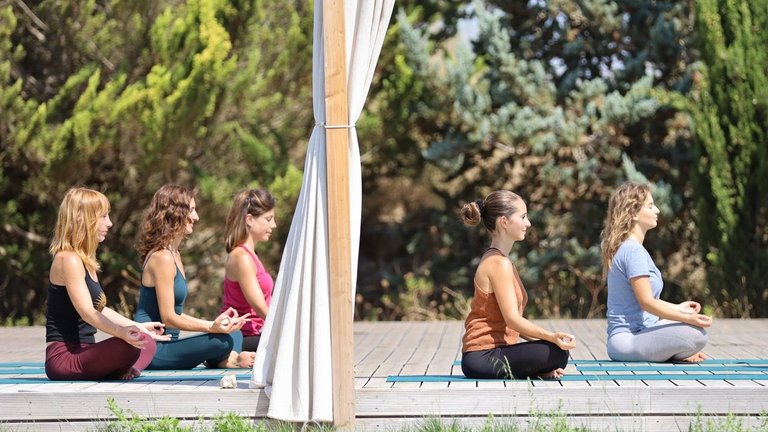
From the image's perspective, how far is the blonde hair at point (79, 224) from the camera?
5.06m

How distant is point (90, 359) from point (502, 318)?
6.71ft

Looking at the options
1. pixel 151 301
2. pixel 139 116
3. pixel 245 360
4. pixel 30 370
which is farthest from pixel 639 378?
pixel 139 116

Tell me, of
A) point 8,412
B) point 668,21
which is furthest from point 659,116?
point 8,412

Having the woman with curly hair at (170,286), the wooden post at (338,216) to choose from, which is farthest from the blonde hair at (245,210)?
the wooden post at (338,216)

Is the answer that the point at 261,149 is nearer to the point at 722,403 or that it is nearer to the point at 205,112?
the point at 205,112

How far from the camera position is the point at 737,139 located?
10703mm

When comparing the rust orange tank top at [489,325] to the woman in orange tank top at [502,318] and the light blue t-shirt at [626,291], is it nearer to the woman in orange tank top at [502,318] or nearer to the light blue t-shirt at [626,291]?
the woman in orange tank top at [502,318]

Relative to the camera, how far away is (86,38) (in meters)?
11.1

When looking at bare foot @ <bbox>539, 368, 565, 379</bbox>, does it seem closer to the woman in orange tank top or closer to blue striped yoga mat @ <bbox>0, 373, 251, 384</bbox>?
the woman in orange tank top

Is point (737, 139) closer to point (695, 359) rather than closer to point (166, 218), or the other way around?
point (695, 359)

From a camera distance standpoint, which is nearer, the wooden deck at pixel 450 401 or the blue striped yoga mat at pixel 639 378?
the wooden deck at pixel 450 401

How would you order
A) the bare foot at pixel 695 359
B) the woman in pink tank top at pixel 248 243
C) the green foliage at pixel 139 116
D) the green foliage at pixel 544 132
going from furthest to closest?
the green foliage at pixel 544 132 → the green foliage at pixel 139 116 → the woman in pink tank top at pixel 248 243 → the bare foot at pixel 695 359

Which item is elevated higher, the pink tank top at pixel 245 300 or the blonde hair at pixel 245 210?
the blonde hair at pixel 245 210

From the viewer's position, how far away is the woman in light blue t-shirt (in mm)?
5773
